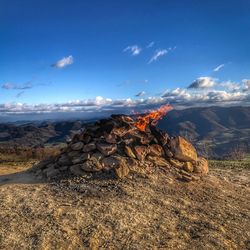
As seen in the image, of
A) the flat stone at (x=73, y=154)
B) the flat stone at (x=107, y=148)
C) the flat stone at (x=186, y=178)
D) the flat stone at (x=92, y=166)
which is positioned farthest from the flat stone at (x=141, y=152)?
the flat stone at (x=73, y=154)

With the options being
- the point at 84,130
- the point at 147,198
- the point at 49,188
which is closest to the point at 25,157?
the point at 84,130

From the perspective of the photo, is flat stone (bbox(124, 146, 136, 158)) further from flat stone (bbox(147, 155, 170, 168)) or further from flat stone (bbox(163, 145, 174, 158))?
flat stone (bbox(163, 145, 174, 158))

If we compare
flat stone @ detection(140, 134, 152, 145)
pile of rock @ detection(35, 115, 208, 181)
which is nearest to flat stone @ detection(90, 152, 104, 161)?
pile of rock @ detection(35, 115, 208, 181)

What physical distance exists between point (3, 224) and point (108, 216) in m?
3.66

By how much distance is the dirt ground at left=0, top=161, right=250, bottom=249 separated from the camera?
10.8m

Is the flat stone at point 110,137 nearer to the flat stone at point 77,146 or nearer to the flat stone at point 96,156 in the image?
the flat stone at point 96,156

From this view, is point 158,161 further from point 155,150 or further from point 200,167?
point 200,167

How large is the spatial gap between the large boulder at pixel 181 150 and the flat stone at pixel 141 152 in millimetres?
1685

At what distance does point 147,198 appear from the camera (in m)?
14.0

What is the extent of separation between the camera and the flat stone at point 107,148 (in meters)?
16.5

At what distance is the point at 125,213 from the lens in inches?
496

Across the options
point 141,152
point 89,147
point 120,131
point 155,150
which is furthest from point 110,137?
point 155,150

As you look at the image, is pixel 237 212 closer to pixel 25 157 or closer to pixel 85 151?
pixel 85 151

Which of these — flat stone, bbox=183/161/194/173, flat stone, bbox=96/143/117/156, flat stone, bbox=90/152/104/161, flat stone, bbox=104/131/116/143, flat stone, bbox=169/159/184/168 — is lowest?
flat stone, bbox=183/161/194/173
